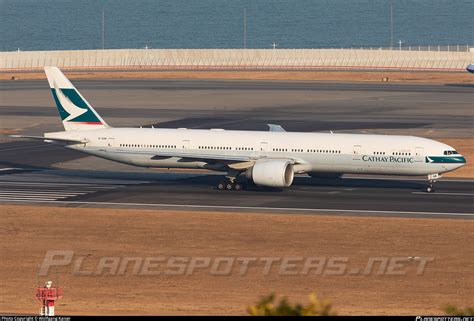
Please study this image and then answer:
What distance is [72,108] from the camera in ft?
243

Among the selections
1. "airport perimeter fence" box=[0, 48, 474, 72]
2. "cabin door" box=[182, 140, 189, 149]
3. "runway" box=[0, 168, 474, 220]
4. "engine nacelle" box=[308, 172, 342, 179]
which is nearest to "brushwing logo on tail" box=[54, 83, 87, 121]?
"runway" box=[0, 168, 474, 220]

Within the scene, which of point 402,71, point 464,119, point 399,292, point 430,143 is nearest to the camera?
point 399,292

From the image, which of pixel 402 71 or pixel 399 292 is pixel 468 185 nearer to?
pixel 399 292

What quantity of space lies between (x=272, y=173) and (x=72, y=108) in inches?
618

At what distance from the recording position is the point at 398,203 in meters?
64.8

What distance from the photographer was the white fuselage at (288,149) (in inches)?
2648

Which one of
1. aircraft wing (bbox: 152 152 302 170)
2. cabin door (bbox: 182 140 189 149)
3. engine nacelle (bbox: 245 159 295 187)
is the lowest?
engine nacelle (bbox: 245 159 295 187)

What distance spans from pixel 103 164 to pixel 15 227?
82.8ft

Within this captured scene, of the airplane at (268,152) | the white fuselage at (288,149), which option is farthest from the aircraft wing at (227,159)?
the white fuselage at (288,149)

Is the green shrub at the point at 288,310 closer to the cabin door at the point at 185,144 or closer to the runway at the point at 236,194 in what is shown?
the runway at the point at 236,194

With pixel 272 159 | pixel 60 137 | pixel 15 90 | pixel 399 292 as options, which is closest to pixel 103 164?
pixel 60 137

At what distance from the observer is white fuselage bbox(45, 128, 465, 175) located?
67.2 meters

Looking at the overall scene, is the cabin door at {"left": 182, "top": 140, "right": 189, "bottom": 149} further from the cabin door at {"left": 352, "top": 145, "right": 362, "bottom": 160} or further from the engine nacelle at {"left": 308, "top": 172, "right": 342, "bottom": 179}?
the cabin door at {"left": 352, "top": 145, "right": 362, "bottom": 160}

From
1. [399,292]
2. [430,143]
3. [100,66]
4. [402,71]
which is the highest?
[100,66]
